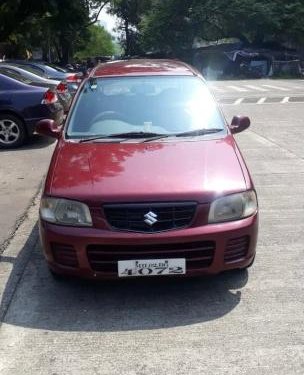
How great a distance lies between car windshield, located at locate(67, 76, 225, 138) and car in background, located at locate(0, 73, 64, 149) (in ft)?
16.6

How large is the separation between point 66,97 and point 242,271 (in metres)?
8.93

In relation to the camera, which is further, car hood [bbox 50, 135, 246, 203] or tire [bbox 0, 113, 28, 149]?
tire [bbox 0, 113, 28, 149]

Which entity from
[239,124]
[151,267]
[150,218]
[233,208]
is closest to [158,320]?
[151,267]

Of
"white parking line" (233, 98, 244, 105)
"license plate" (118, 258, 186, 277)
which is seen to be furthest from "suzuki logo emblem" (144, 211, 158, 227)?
"white parking line" (233, 98, 244, 105)

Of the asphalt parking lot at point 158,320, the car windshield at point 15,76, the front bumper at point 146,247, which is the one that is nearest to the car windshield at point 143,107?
the asphalt parking lot at point 158,320

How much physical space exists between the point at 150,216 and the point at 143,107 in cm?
181

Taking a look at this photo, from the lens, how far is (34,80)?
12.0 meters

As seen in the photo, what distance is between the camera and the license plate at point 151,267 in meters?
4.07

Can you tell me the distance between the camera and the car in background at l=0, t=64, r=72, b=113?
1134cm

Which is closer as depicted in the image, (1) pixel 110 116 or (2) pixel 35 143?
(1) pixel 110 116

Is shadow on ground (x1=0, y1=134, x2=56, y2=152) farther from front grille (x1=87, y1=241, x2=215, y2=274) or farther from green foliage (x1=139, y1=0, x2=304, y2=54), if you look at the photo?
green foliage (x1=139, y1=0, x2=304, y2=54)

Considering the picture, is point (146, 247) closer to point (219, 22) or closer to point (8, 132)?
point (8, 132)

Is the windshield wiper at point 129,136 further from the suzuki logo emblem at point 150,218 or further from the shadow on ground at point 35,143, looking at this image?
the shadow on ground at point 35,143

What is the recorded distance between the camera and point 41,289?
4590 millimetres
